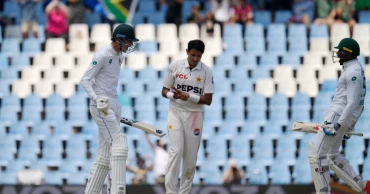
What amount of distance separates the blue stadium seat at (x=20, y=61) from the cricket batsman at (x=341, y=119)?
905 centimetres

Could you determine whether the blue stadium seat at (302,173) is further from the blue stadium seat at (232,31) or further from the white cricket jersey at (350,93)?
the white cricket jersey at (350,93)

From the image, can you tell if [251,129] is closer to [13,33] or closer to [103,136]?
[13,33]

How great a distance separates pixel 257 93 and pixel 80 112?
3145 millimetres

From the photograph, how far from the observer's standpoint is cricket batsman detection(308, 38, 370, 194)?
10.9 m

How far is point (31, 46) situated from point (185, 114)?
28.8 feet

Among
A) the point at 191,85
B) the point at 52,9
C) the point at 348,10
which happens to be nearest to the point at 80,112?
the point at 52,9

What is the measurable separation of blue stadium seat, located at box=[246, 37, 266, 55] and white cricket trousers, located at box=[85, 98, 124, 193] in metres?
8.22

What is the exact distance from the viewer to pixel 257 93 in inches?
704

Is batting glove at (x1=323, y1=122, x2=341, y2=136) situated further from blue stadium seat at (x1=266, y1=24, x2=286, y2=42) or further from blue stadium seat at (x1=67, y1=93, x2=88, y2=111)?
blue stadium seat at (x1=266, y1=24, x2=286, y2=42)

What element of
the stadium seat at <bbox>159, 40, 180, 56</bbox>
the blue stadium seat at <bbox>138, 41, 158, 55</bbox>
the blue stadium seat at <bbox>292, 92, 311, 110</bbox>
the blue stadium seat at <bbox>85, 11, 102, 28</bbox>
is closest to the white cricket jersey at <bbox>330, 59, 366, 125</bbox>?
the blue stadium seat at <bbox>292, 92, 311, 110</bbox>

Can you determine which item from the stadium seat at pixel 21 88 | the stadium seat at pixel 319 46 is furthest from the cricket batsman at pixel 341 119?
the stadium seat at pixel 21 88

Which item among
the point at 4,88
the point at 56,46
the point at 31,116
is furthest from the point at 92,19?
the point at 31,116

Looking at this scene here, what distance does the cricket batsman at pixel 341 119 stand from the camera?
35.7 feet

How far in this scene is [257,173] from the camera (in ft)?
54.1
